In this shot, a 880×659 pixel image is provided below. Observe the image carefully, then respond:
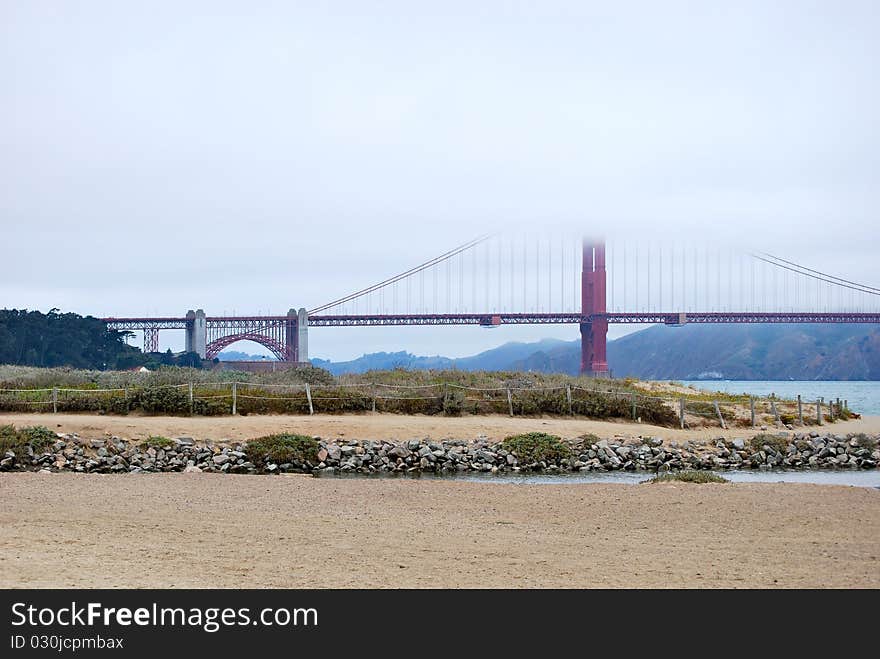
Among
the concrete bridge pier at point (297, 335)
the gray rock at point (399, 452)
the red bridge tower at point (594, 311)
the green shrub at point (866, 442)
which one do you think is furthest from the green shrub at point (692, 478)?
the concrete bridge pier at point (297, 335)

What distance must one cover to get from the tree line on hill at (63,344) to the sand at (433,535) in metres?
45.6

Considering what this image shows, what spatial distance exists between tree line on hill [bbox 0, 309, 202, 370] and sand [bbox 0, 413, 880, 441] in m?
35.9

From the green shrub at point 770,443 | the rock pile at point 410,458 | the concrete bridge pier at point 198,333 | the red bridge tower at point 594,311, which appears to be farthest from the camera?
the concrete bridge pier at point 198,333

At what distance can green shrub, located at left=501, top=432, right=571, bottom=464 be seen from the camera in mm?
16891

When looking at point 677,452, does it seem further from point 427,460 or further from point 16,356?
point 16,356

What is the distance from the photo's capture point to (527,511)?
10.2m

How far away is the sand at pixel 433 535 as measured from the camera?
21.6 feet

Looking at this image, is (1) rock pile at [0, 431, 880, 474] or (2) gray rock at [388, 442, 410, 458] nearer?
(1) rock pile at [0, 431, 880, 474]

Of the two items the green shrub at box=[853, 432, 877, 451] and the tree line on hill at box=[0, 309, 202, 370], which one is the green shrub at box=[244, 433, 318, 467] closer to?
the green shrub at box=[853, 432, 877, 451]

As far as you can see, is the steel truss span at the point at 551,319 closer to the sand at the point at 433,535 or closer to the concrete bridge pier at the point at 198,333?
the concrete bridge pier at the point at 198,333

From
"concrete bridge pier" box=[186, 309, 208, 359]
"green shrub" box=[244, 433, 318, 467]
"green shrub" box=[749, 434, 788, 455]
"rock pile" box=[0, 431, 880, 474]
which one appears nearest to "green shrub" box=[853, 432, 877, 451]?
"rock pile" box=[0, 431, 880, 474]

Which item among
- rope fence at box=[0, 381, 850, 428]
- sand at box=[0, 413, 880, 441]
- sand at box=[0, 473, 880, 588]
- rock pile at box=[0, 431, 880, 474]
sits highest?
rope fence at box=[0, 381, 850, 428]

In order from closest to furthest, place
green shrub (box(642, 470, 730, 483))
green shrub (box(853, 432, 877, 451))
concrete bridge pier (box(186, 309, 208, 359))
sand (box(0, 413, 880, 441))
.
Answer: green shrub (box(642, 470, 730, 483)) → sand (box(0, 413, 880, 441)) → green shrub (box(853, 432, 877, 451)) → concrete bridge pier (box(186, 309, 208, 359))
